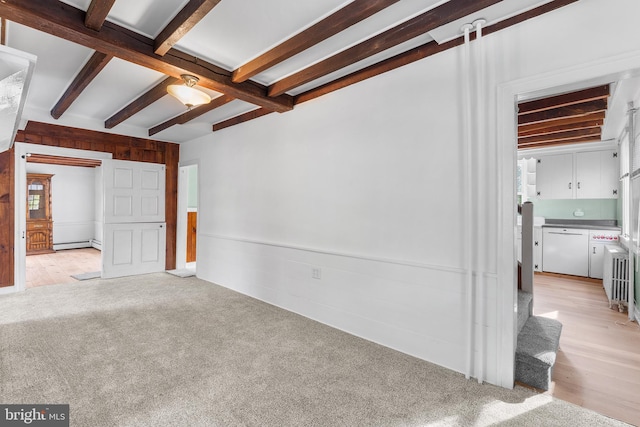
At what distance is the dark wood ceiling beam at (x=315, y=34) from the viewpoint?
194 centimetres

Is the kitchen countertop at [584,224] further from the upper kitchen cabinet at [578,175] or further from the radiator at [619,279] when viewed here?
the radiator at [619,279]

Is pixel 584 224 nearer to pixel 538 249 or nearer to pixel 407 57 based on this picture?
pixel 538 249

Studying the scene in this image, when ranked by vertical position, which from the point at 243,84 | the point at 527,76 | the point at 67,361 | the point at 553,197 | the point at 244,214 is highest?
the point at 243,84

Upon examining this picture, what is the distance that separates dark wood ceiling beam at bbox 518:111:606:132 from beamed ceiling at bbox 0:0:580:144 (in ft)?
1.48

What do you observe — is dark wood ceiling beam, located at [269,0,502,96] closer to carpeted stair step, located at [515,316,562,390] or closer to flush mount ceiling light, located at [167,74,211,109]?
flush mount ceiling light, located at [167,74,211,109]

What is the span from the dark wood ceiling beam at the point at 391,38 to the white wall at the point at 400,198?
1.17ft

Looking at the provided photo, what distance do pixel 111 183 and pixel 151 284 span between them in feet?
6.06

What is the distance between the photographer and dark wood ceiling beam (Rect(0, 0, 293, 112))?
1.94m

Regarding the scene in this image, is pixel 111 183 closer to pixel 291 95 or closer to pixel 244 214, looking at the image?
pixel 244 214

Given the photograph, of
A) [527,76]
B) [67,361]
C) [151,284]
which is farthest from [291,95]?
[151,284]

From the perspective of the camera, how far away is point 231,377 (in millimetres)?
2238

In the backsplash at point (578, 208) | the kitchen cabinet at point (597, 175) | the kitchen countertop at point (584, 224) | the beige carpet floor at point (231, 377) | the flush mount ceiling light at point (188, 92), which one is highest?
the flush mount ceiling light at point (188, 92)

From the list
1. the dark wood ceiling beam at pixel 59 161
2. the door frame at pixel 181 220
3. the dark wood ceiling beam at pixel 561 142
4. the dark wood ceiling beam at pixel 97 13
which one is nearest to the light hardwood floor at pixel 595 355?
the dark wood ceiling beam at pixel 561 142

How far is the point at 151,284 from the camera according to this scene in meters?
4.82
